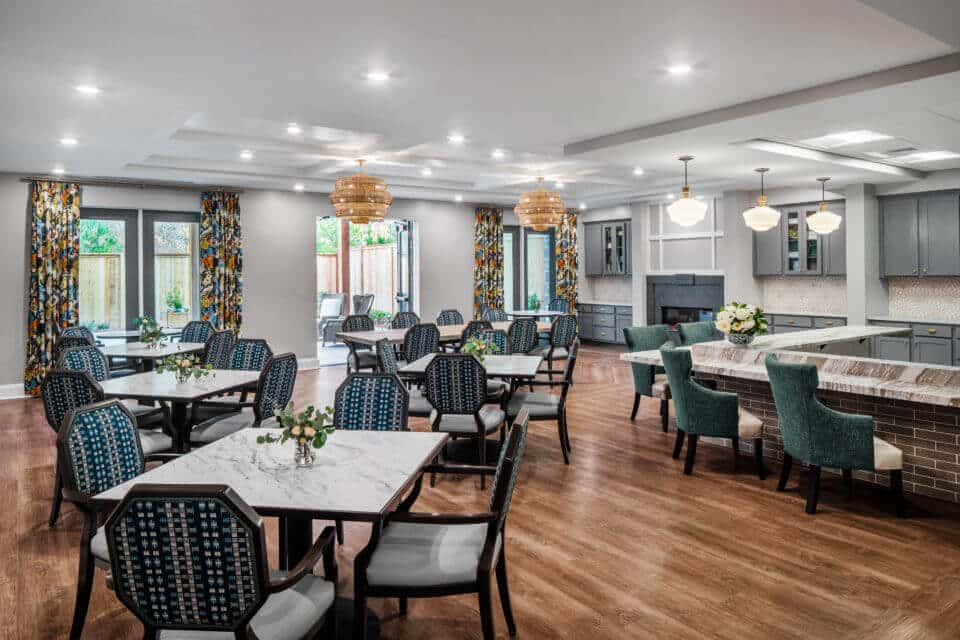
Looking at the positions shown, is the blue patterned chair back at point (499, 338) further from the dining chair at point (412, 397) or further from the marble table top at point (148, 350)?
the marble table top at point (148, 350)

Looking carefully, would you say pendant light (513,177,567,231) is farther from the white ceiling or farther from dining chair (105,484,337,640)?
dining chair (105,484,337,640)

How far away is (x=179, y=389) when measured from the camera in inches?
174

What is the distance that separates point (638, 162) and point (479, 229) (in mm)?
5194

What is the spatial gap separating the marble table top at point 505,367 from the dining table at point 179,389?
48.1 inches

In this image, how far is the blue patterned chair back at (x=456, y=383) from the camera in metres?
4.54

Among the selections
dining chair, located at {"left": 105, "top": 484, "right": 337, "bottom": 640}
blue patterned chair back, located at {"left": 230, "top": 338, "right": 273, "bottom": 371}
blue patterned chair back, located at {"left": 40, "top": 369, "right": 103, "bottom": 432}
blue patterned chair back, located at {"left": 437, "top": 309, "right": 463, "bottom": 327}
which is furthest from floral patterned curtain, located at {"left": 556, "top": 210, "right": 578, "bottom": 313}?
dining chair, located at {"left": 105, "top": 484, "right": 337, "bottom": 640}

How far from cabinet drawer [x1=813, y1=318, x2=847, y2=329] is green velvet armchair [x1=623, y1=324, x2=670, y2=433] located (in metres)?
4.02

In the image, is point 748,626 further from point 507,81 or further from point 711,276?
point 711,276

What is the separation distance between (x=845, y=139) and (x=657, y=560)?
5.11 m

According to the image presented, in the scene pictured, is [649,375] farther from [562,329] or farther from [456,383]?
[456,383]

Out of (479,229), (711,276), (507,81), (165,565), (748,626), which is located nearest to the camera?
(165,565)

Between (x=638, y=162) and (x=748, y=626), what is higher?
(x=638, y=162)

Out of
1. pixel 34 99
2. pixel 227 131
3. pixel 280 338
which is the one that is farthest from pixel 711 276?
pixel 34 99

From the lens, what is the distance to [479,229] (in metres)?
12.1
